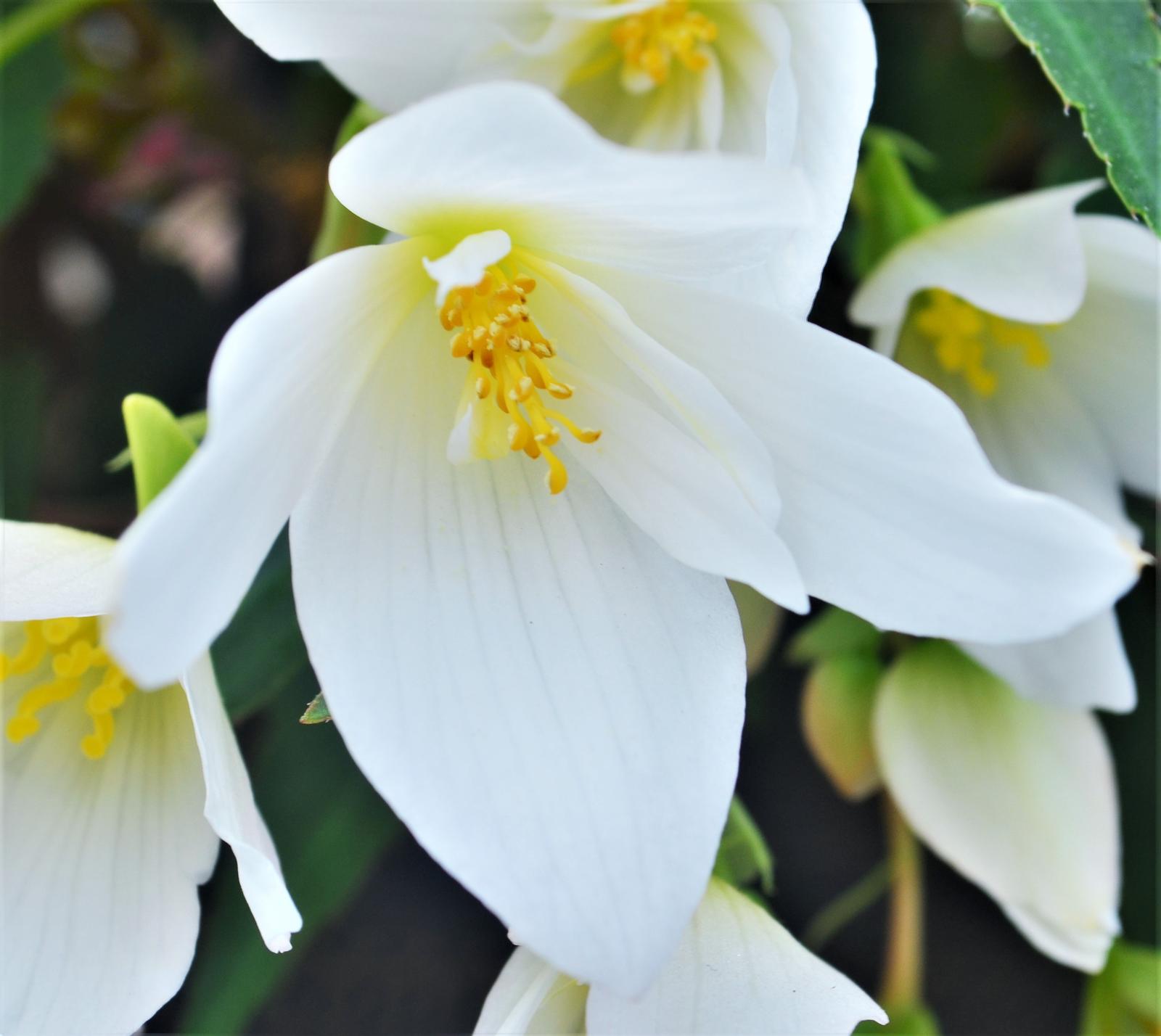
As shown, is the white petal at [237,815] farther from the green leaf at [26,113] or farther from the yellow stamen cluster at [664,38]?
the green leaf at [26,113]

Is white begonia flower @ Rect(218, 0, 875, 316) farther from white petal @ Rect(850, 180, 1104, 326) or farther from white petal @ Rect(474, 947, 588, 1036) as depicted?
white petal @ Rect(474, 947, 588, 1036)

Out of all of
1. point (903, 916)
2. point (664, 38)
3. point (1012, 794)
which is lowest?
point (903, 916)

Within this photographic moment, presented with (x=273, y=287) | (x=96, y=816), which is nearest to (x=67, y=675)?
(x=96, y=816)

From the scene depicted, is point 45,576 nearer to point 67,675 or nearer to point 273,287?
point 67,675

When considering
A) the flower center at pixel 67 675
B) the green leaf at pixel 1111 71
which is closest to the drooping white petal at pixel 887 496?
the green leaf at pixel 1111 71

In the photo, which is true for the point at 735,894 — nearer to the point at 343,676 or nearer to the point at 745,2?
the point at 343,676

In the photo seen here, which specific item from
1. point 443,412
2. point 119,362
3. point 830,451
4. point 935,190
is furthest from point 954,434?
point 119,362
